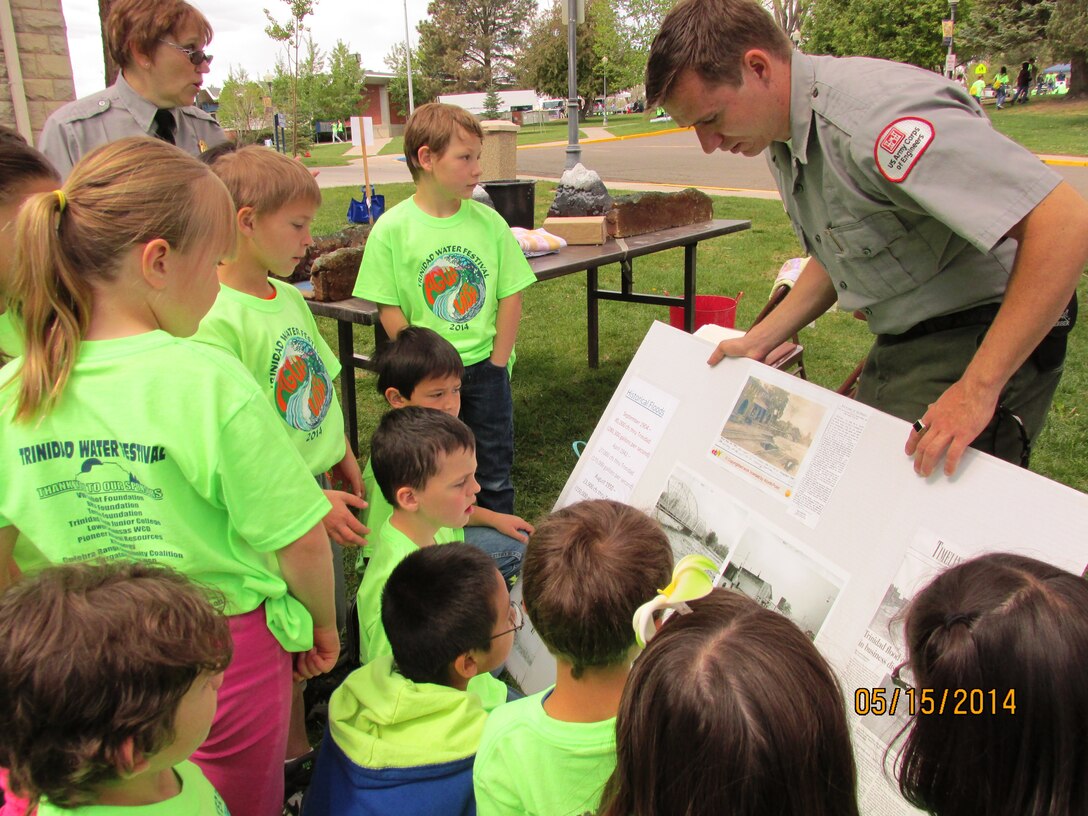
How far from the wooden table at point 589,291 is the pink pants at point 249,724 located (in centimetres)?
176

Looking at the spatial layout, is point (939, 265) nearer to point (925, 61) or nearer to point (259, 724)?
point (259, 724)

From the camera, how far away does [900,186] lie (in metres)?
1.68

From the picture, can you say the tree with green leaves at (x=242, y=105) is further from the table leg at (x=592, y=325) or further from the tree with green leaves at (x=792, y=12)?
the tree with green leaves at (x=792, y=12)

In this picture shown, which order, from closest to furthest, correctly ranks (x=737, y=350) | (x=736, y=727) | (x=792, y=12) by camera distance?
(x=736, y=727) → (x=737, y=350) → (x=792, y=12)

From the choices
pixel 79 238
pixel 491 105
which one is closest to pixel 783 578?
pixel 79 238

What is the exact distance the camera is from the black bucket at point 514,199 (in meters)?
4.56

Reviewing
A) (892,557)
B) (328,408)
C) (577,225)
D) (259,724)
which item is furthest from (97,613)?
(577,225)

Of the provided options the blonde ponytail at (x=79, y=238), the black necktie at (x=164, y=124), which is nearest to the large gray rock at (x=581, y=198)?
the black necktie at (x=164, y=124)

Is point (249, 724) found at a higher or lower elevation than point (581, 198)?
lower

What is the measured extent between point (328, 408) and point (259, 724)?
0.96 meters

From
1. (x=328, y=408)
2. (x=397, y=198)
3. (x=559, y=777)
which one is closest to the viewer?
(x=559, y=777)

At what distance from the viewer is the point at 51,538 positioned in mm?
1396

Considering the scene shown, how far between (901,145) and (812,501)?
2.62 feet

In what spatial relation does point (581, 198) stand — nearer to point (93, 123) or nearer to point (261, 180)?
point (93, 123)
